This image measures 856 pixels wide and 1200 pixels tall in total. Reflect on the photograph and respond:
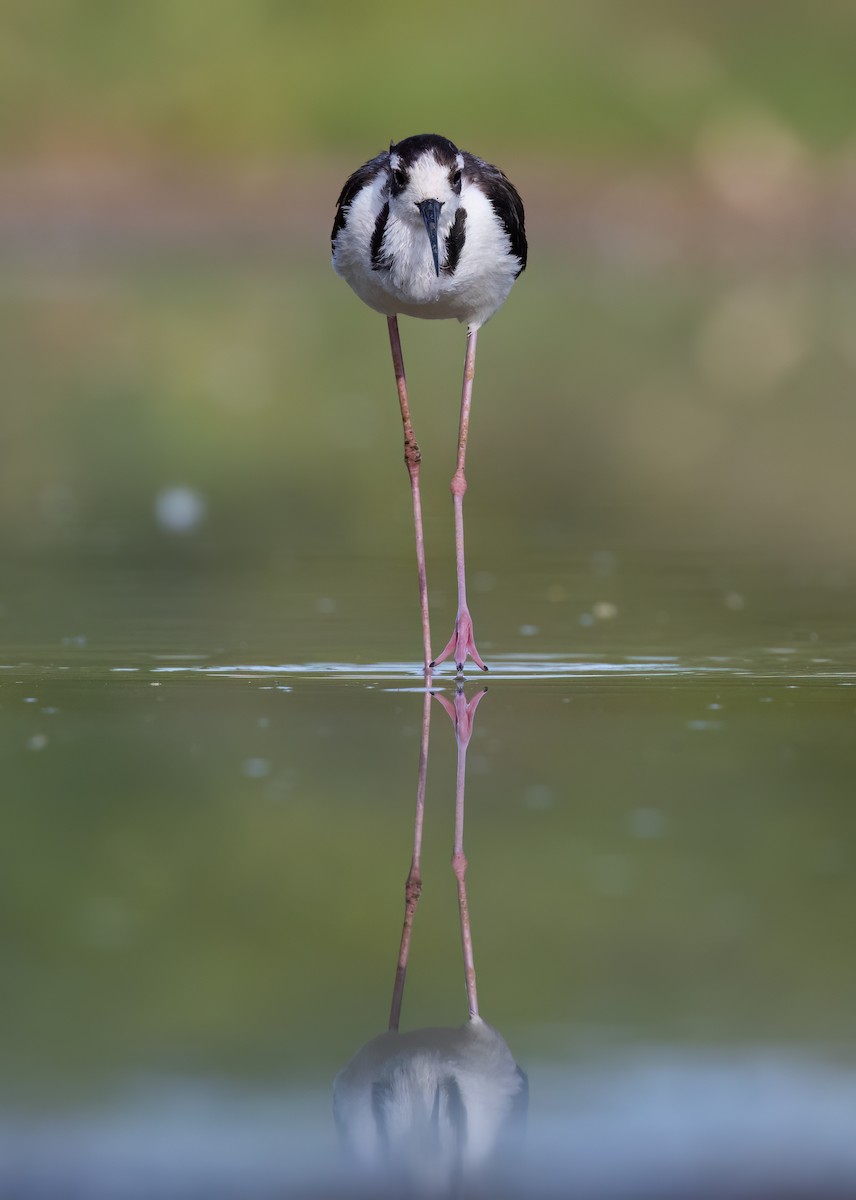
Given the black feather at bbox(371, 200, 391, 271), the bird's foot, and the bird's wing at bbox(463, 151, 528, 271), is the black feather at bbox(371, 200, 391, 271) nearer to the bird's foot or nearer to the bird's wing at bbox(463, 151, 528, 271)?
the bird's wing at bbox(463, 151, 528, 271)

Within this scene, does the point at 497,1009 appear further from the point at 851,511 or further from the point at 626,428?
the point at 626,428

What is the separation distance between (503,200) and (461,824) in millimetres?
2918

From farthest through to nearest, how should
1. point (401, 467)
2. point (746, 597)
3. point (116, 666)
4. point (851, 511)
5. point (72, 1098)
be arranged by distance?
point (401, 467), point (851, 511), point (746, 597), point (116, 666), point (72, 1098)

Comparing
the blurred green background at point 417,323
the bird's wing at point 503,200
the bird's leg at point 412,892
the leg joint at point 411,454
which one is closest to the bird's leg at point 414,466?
the leg joint at point 411,454

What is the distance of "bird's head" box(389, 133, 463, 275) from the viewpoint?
6.83 metres

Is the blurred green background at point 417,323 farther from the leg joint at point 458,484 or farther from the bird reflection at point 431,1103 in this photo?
the bird reflection at point 431,1103

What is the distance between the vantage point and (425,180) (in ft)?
22.4

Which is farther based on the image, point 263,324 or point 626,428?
point 263,324

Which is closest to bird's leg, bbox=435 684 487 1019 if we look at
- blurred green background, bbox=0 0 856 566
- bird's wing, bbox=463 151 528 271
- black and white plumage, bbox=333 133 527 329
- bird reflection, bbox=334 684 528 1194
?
bird reflection, bbox=334 684 528 1194

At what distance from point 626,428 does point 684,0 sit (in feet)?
171

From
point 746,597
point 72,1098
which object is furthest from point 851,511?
point 72,1098

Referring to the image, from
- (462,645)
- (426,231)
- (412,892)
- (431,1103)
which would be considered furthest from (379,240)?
(431,1103)

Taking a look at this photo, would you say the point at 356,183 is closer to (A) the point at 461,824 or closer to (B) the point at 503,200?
(B) the point at 503,200

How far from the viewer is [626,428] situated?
47.9ft
